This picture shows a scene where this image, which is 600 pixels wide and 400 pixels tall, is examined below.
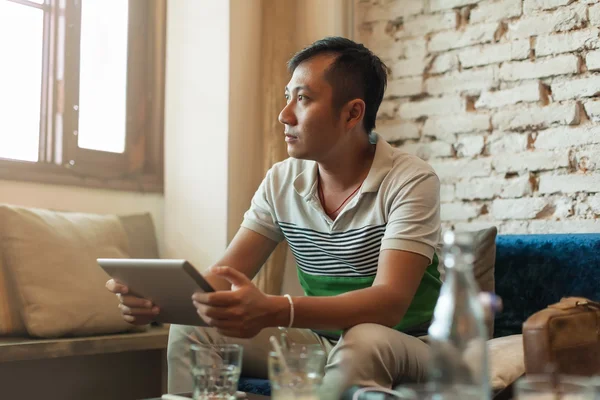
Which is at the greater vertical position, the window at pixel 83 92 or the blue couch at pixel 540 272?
the window at pixel 83 92

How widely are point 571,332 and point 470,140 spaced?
1.08 metres

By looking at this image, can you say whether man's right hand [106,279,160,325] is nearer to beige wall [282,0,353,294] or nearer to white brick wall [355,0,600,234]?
beige wall [282,0,353,294]

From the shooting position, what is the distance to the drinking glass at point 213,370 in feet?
3.82

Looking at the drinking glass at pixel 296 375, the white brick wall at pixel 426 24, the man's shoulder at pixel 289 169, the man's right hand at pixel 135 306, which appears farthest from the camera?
the white brick wall at pixel 426 24

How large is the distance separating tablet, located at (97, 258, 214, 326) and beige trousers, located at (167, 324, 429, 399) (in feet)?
0.37

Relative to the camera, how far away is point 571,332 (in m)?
1.62

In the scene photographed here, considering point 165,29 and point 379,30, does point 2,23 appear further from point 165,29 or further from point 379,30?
point 379,30

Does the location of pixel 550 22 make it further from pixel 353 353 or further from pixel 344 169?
pixel 353 353

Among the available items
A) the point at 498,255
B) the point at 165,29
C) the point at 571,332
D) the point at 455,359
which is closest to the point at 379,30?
the point at 165,29

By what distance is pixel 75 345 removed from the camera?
2160 mm

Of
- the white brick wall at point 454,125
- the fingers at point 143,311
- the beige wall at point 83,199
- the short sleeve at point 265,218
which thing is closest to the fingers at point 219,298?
the fingers at point 143,311

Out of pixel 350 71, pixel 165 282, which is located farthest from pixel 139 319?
pixel 350 71

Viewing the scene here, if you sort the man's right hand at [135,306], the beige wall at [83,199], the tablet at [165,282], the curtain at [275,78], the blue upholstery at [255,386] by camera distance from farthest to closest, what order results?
the curtain at [275,78], the beige wall at [83,199], the blue upholstery at [255,386], the man's right hand at [135,306], the tablet at [165,282]

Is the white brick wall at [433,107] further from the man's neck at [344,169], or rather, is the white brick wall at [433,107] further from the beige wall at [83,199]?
the beige wall at [83,199]
